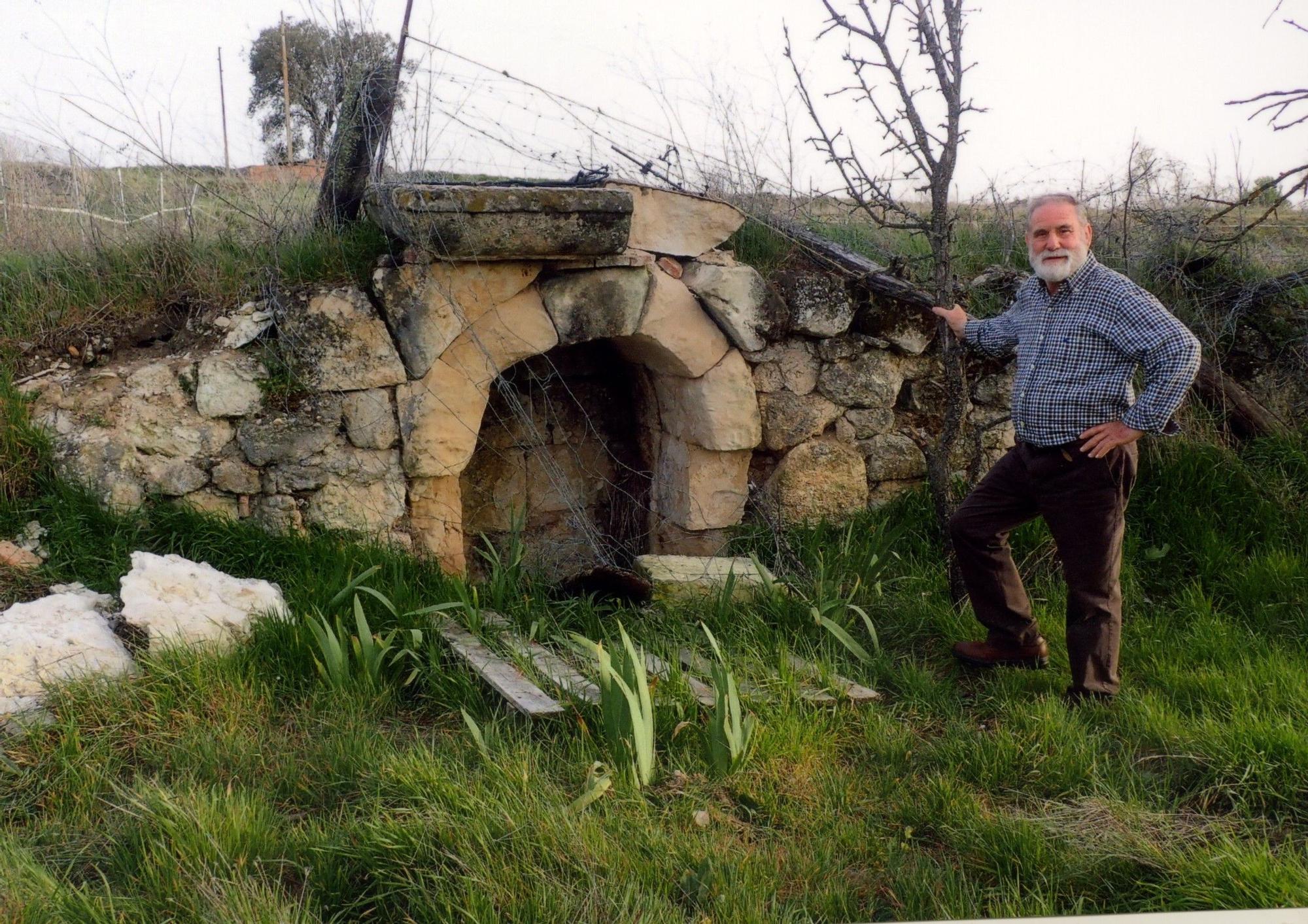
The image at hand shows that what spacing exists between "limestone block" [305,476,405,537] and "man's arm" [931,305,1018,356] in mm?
2416

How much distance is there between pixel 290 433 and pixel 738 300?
211 centimetres

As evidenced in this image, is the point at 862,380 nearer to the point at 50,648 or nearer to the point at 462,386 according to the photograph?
the point at 462,386

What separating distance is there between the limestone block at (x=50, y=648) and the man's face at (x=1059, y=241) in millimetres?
3336

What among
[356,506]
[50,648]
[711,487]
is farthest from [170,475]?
[711,487]

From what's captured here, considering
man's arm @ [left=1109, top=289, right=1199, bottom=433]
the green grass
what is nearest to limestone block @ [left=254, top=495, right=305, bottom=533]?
the green grass

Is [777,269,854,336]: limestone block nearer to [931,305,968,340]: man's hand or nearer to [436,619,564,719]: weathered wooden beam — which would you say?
[931,305,968,340]: man's hand

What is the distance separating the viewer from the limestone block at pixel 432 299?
14.5 feet

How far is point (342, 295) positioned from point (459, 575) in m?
1.29

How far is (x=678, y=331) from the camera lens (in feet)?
16.1

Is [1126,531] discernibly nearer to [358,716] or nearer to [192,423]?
[358,716]

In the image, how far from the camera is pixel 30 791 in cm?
289

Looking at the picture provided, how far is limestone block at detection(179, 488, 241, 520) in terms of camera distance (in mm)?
4238

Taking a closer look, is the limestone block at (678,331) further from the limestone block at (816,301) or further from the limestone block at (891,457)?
the limestone block at (891,457)

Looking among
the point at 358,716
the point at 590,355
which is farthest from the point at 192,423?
the point at 590,355
